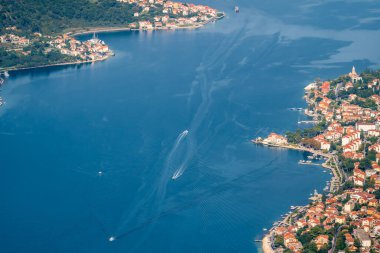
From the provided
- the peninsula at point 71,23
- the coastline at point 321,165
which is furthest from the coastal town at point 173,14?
the coastline at point 321,165

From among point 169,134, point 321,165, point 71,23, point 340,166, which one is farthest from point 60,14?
point 340,166

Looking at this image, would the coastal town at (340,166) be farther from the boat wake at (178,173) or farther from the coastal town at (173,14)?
the coastal town at (173,14)

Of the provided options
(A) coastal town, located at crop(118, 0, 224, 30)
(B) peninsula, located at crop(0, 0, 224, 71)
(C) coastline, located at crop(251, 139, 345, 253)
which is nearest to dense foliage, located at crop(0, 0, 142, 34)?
(B) peninsula, located at crop(0, 0, 224, 71)

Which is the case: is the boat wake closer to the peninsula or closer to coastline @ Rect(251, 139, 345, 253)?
coastline @ Rect(251, 139, 345, 253)

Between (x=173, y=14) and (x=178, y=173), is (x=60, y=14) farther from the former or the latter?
(x=178, y=173)

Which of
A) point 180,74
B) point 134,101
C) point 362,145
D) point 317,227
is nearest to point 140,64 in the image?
point 180,74
